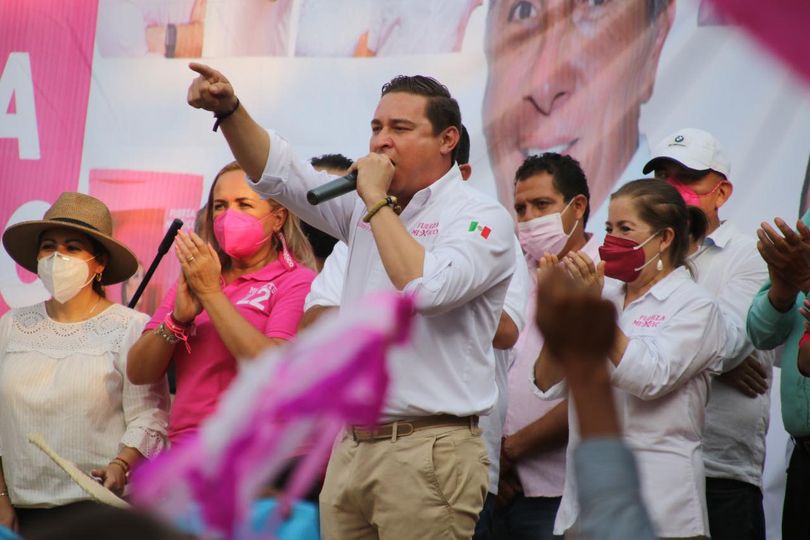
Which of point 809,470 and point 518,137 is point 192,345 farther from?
point 809,470

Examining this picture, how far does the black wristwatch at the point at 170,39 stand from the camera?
4.99 metres

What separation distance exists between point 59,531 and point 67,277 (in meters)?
3.11

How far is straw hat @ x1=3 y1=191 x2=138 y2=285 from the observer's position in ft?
13.4

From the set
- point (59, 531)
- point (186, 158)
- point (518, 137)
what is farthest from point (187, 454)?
point (186, 158)

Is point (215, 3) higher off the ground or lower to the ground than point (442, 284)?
higher

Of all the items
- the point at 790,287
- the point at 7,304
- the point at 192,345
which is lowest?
the point at 7,304

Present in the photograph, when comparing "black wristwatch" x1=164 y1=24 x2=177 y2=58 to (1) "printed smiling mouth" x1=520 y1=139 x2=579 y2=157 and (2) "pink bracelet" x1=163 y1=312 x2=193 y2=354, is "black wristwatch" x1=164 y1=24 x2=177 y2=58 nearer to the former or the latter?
(1) "printed smiling mouth" x1=520 y1=139 x2=579 y2=157

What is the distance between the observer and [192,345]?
3.72 meters

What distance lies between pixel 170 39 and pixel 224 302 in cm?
184

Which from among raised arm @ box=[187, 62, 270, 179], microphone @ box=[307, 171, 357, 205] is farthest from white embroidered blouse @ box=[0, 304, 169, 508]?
microphone @ box=[307, 171, 357, 205]

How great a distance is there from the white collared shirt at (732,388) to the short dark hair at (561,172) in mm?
473

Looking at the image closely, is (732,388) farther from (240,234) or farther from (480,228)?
(240,234)

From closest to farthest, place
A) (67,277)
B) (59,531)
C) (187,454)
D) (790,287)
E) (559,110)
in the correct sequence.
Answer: (59,531) → (187,454) → (790,287) → (67,277) → (559,110)

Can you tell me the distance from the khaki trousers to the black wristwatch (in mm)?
2502
